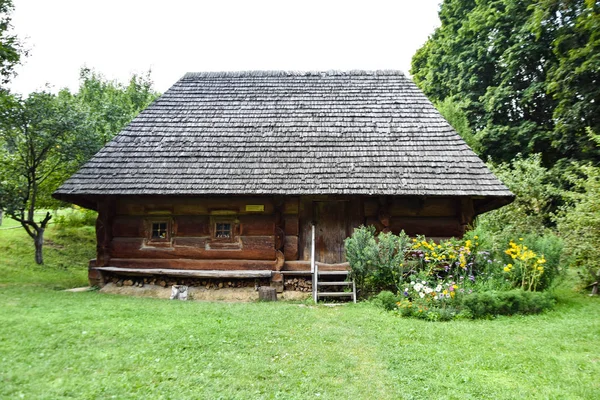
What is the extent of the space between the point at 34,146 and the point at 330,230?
34.4 feet

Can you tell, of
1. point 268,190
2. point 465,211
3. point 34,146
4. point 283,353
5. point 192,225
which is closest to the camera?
point 283,353

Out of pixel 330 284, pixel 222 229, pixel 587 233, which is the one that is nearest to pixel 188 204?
pixel 222 229

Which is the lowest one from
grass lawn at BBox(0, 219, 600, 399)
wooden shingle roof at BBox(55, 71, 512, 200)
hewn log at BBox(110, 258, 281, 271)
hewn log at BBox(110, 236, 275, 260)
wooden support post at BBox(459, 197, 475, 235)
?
grass lawn at BBox(0, 219, 600, 399)

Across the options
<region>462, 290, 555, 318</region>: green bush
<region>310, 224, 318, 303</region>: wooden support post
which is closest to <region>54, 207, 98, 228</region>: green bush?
<region>310, 224, 318, 303</region>: wooden support post

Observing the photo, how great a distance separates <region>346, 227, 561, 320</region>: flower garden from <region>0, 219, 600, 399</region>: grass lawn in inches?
13.9

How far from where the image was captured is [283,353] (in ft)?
16.3

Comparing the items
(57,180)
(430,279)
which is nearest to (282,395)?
(430,279)

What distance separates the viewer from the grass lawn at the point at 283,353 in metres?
3.91

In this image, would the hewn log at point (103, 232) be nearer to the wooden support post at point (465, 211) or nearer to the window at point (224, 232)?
the window at point (224, 232)

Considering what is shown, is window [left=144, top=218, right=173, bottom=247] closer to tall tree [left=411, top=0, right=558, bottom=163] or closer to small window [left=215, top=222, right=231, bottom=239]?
small window [left=215, top=222, right=231, bottom=239]

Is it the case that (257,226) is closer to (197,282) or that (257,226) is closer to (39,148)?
(197,282)

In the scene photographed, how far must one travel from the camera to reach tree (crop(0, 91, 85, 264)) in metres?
12.1

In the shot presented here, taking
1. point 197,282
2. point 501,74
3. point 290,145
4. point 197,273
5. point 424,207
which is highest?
point 501,74

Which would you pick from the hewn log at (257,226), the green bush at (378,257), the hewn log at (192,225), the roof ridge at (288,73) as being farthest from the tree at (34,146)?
the green bush at (378,257)
